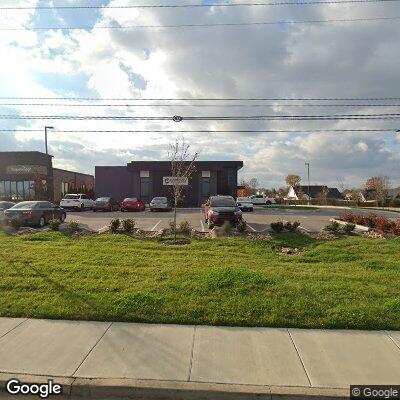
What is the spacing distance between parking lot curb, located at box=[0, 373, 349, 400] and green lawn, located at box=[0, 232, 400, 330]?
161cm

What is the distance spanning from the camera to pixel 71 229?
14008mm

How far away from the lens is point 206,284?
672 cm

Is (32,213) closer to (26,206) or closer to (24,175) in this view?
(26,206)

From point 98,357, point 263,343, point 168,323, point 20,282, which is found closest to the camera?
point 98,357

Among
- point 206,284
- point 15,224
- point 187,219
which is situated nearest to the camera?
point 206,284

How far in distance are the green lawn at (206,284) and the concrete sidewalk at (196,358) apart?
0.33m

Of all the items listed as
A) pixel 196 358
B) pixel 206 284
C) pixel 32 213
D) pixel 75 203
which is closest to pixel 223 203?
pixel 32 213

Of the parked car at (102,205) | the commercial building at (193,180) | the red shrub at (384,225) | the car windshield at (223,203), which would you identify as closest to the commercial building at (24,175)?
the commercial building at (193,180)

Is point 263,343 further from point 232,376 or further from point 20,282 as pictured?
point 20,282

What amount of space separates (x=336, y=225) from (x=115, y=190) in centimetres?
3224

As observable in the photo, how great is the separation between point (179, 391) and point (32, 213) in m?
15.0

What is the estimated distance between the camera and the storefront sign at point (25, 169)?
43.2 m

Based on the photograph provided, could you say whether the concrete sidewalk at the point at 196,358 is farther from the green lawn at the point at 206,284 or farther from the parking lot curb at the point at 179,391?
the green lawn at the point at 206,284

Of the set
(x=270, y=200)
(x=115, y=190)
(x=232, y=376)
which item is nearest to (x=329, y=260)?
(x=232, y=376)
